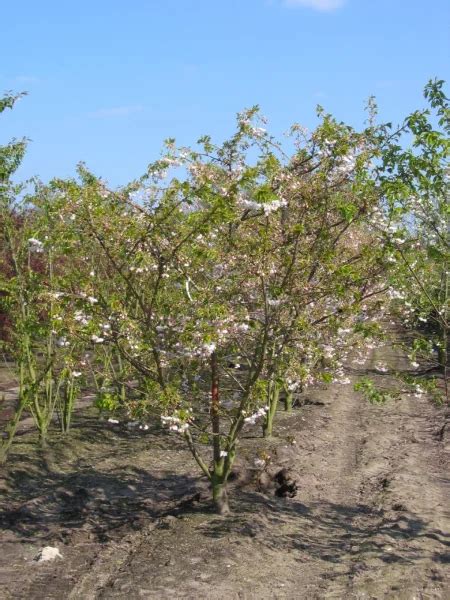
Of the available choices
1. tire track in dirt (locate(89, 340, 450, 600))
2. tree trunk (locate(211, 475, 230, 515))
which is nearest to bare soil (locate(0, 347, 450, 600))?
tire track in dirt (locate(89, 340, 450, 600))

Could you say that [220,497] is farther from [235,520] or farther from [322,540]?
[322,540]

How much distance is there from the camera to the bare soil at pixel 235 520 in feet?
22.9

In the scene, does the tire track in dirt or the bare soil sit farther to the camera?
the bare soil

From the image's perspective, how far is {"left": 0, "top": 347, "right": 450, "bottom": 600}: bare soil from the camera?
6.97m

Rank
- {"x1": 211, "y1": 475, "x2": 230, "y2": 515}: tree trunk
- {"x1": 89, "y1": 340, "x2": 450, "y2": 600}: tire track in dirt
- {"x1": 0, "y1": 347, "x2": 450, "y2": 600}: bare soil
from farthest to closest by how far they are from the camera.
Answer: {"x1": 211, "y1": 475, "x2": 230, "y2": 515}: tree trunk → {"x1": 0, "y1": 347, "x2": 450, "y2": 600}: bare soil → {"x1": 89, "y1": 340, "x2": 450, "y2": 600}: tire track in dirt

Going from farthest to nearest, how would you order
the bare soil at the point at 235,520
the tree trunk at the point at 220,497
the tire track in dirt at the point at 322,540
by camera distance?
the tree trunk at the point at 220,497
the bare soil at the point at 235,520
the tire track in dirt at the point at 322,540

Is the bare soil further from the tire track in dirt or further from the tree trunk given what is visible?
the tree trunk

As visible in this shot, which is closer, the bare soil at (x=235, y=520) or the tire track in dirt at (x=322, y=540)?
the tire track in dirt at (x=322, y=540)

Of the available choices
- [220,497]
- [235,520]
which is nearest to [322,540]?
[235,520]

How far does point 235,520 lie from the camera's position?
8430mm


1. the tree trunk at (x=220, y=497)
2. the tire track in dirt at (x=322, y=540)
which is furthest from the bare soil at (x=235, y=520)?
the tree trunk at (x=220, y=497)

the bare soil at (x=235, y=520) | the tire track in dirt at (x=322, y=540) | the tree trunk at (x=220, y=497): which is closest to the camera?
the tire track in dirt at (x=322, y=540)

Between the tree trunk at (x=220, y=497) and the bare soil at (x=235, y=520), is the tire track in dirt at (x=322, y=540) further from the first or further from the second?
the tree trunk at (x=220, y=497)

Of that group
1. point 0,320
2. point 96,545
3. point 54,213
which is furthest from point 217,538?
point 0,320
